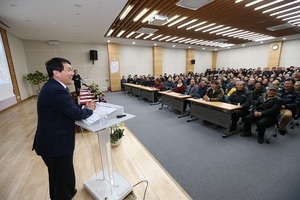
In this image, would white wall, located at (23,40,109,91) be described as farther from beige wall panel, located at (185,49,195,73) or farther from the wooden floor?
beige wall panel, located at (185,49,195,73)

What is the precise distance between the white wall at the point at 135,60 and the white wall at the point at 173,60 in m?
1.50

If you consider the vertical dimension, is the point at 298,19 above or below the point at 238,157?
above

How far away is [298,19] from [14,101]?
1306 cm

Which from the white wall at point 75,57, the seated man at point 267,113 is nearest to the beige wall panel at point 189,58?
the white wall at point 75,57

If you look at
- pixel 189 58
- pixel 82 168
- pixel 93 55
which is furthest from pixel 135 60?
pixel 82 168

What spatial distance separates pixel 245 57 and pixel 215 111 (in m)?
13.1

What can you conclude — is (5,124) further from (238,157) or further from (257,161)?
(257,161)

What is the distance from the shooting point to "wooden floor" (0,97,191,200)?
1855mm

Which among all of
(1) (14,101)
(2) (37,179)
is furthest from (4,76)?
(2) (37,179)

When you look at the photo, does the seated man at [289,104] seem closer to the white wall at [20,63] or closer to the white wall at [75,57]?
the white wall at [75,57]

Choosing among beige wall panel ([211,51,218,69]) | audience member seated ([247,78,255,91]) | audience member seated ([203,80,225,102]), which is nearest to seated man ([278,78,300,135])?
audience member seated ([247,78,255,91])

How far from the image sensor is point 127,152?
9.25 feet

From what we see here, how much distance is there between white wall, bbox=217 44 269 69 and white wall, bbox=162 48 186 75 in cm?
470

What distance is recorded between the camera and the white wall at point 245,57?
1221 cm
